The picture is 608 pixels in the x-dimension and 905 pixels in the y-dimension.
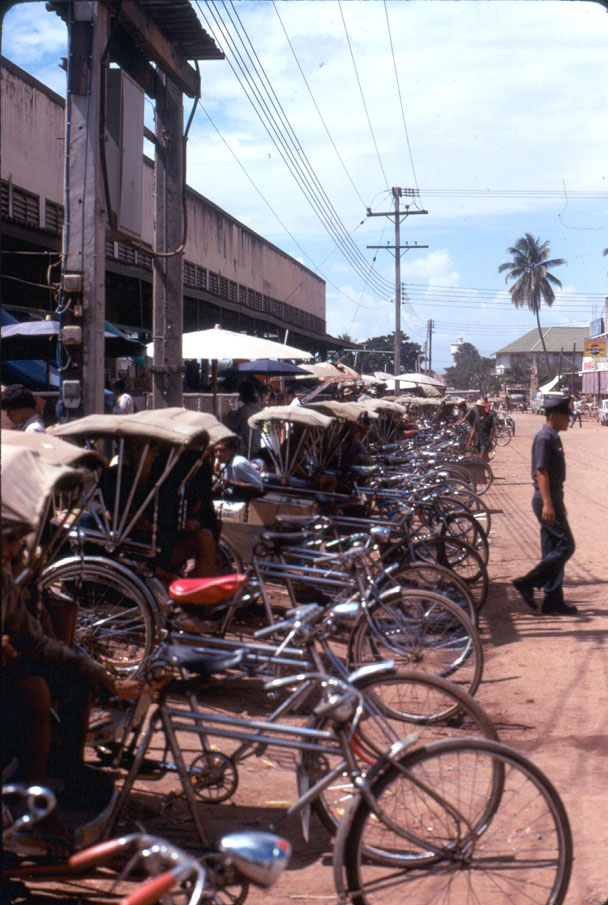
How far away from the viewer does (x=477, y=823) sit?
3.35m

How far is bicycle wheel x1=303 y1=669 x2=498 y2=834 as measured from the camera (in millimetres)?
3287

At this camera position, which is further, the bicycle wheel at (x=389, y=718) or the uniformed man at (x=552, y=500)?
the uniformed man at (x=552, y=500)

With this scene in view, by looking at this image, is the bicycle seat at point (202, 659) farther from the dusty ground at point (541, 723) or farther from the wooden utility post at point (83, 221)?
the wooden utility post at point (83, 221)

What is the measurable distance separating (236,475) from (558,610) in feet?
9.80

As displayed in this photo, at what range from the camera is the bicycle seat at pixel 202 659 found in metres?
3.22

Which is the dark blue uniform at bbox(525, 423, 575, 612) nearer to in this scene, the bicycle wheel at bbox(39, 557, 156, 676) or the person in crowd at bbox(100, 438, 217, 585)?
the person in crowd at bbox(100, 438, 217, 585)

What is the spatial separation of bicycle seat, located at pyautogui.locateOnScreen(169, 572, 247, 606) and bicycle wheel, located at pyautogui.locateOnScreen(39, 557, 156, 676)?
5.31ft

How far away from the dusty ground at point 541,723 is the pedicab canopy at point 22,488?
1.66 m

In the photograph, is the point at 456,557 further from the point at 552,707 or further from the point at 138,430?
the point at 138,430

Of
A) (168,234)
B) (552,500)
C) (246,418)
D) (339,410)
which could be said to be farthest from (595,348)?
(552,500)

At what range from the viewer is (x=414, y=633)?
523 centimetres

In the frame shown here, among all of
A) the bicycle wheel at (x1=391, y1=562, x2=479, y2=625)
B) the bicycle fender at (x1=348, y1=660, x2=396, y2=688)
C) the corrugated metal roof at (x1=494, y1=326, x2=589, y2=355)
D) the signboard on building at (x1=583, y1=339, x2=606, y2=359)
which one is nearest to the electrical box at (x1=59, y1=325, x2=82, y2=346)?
the bicycle wheel at (x1=391, y1=562, x2=479, y2=625)

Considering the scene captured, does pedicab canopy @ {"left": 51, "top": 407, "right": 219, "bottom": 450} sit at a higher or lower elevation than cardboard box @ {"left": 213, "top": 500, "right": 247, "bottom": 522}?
higher

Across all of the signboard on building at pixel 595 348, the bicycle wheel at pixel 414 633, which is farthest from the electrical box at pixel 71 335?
the signboard on building at pixel 595 348
